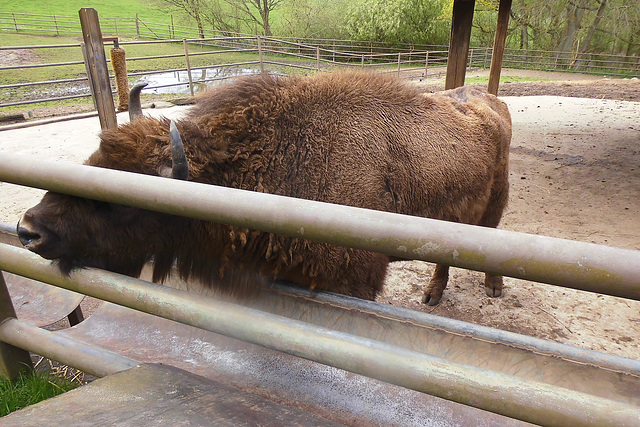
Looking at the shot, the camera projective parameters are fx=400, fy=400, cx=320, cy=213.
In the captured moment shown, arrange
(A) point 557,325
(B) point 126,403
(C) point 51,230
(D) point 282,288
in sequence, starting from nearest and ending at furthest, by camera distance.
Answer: (B) point 126,403 < (C) point 51,230 < (D) point 282,288 < (A) point 557,325

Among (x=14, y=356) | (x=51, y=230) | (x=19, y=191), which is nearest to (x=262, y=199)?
(x=51, y=230)

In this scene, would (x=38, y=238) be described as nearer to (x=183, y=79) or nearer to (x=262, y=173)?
(x=262, y=173)

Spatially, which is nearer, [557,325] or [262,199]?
[262,199]

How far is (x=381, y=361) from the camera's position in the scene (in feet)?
3.66

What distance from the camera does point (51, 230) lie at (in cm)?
190

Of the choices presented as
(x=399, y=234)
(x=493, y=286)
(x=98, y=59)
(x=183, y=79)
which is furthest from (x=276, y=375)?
(x=183, y=79)

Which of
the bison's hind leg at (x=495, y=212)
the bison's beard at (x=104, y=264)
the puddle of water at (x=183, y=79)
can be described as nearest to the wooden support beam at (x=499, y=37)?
the bison's hind leg at (x=495, y=212)

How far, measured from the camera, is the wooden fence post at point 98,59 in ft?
13.6

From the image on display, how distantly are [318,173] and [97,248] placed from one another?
1.29m

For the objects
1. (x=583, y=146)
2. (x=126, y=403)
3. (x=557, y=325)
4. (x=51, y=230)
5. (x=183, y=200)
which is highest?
(x=183, y=200)

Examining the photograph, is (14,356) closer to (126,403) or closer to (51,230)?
(51,230)

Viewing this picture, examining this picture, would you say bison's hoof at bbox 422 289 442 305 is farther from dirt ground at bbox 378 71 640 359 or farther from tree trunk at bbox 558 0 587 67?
tree trunk at bbox 558 0 587 67

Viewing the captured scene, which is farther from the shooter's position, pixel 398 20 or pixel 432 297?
pixel 398 20

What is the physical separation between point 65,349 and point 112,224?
2.09 feet
